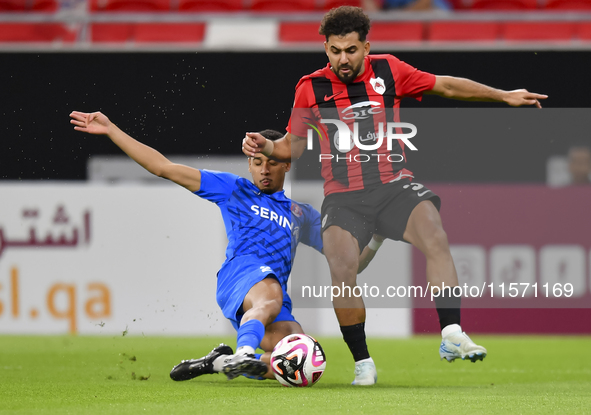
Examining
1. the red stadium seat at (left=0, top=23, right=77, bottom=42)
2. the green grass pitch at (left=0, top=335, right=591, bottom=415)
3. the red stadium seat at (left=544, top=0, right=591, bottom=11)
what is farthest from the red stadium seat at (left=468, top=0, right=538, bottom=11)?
the red stadium seat at (left=0, top=23, right=77, bottom=42)

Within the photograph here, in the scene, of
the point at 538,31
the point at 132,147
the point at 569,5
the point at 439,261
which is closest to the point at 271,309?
the point at 439,261

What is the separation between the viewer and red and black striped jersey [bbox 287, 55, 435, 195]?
4375mm

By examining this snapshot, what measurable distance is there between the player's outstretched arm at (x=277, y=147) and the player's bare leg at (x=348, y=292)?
45cm

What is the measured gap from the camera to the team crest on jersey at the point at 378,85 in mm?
4387

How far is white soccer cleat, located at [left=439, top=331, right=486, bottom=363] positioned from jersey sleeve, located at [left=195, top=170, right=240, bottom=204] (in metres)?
1.47

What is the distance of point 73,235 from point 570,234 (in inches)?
185

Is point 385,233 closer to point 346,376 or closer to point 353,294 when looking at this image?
point 353,294

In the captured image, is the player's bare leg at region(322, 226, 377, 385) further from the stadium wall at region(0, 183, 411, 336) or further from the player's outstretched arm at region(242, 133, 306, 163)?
the stadium wall at region(0, 183, 411, 336)

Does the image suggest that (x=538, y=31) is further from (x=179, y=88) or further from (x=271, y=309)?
(x=271, y=309)

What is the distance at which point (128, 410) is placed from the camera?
3.13m

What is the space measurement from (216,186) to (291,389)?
1.21 metres

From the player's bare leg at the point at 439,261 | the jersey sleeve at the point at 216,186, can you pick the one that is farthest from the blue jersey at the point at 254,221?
the player's bare leg at the point at 439,261

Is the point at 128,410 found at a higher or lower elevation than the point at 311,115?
lower

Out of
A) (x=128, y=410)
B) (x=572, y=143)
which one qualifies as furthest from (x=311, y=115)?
(x=572, y=143)
